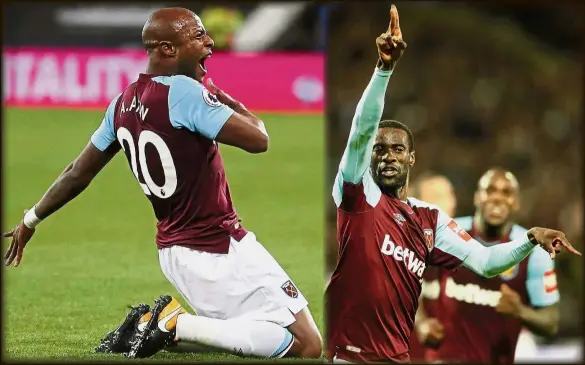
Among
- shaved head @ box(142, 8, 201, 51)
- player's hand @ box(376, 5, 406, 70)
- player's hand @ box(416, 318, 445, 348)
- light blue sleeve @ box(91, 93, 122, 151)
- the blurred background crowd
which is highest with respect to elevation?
the blurred background crowd

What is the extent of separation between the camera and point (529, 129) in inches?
551

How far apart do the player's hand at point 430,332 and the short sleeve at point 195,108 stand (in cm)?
235

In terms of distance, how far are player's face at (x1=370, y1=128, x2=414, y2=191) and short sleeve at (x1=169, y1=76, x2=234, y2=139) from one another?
2.21 feet

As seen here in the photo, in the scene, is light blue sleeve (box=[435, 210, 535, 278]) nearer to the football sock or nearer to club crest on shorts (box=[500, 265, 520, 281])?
the football sock

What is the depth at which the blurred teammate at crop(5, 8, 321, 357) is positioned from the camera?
4.66 metres

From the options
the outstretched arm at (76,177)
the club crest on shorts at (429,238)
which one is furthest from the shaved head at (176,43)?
the club crest on shorts at (429,238)

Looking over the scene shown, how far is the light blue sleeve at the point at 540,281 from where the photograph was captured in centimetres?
618

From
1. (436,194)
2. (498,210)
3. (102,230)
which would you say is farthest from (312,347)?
(102,230)

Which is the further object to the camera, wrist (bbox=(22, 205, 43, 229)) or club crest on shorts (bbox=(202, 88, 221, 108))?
wrist (bbox=(22, 205, 43, 229))

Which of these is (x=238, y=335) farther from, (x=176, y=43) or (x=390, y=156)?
(x=176, y=43)

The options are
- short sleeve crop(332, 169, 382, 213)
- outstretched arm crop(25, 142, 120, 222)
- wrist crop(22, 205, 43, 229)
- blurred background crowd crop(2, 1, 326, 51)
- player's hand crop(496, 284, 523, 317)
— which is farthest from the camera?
blurred background crowd crop(2, 1, 326, 51)

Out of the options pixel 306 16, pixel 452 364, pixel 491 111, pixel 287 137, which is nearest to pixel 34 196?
pixel 287 137

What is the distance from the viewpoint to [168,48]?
4.67 metres

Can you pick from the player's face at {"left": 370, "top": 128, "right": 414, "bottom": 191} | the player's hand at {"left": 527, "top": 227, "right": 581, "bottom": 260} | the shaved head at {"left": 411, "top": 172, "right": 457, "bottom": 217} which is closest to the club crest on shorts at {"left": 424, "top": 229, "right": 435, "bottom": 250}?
the player's face at {"left": 370, "top": 128, "right": 414, "bottom": 191}
